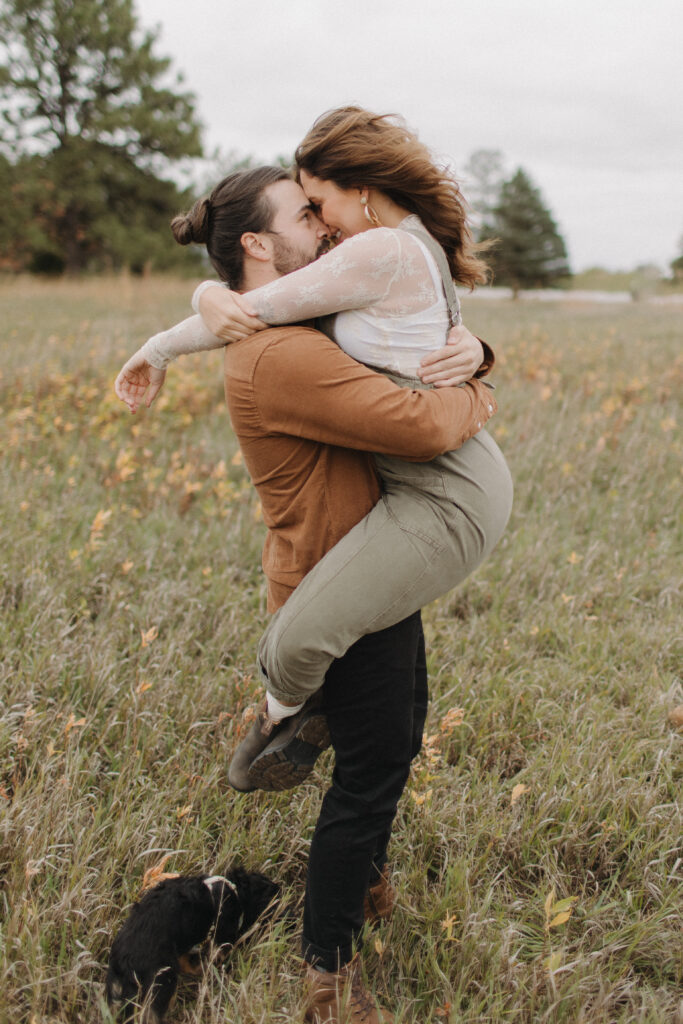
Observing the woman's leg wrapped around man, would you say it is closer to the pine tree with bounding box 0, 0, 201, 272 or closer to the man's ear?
the man's ear

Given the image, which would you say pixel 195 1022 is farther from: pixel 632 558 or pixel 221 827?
pixel 632 558

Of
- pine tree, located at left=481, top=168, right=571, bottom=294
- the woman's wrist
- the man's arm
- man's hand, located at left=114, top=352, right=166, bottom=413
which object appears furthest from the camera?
pine tree, located at left=481, top=168, right=571, bottom=294

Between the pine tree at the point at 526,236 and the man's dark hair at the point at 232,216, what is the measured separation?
3851 cm

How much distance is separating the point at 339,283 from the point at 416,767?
157 centimetres

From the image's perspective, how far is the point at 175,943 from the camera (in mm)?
1720

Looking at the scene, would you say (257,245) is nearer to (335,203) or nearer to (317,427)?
(335,203)

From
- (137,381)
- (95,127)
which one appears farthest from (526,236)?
(137,381)

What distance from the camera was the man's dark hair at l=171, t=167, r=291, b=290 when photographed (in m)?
1.69

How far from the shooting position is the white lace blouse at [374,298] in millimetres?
1486

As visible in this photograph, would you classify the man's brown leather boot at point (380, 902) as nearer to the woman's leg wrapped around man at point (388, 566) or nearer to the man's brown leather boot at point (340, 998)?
the man's brown leather boot at point (340, 998)

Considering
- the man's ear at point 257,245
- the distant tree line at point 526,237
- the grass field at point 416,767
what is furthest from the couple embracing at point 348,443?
the distant tree line at point 526,237

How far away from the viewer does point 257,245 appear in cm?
171

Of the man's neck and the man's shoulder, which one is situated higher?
the man's neck

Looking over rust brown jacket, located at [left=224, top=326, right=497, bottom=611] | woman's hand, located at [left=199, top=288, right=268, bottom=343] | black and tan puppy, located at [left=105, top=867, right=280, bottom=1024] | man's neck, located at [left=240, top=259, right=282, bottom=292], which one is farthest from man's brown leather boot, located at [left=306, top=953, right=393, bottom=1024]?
man's neck, located at [left=240, top=259, right=282, bottom=292]
